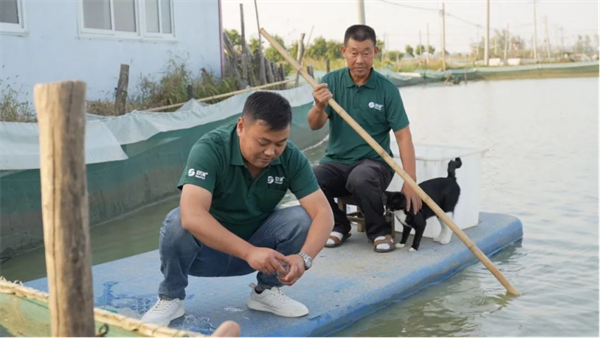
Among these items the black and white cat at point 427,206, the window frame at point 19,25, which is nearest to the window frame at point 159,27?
the window frame at point 19,25

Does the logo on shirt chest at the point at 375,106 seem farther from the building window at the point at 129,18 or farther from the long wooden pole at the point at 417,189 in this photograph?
the building window at the point at 129,18

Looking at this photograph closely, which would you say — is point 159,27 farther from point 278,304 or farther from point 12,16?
point 278,304

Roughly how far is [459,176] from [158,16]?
6.60 metres

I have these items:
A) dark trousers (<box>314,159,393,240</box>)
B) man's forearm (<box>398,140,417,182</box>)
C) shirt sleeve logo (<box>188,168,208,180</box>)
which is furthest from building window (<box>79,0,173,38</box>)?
shirt sleeve logo (<box>188,168,208,180</box>)

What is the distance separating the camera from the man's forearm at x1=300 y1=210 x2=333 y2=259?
325 centimetres

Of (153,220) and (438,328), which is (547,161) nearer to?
(153,220)

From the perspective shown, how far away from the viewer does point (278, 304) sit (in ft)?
11.9

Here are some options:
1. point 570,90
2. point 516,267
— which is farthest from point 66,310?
point 570,90

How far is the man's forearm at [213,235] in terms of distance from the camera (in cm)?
304

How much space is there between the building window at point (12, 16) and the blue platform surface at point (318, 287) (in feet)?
15.2

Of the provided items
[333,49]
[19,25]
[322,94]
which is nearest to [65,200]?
[322,94]

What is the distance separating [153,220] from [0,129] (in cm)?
195

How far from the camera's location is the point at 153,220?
7102mm

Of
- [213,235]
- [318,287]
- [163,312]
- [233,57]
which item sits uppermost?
[233,57]
